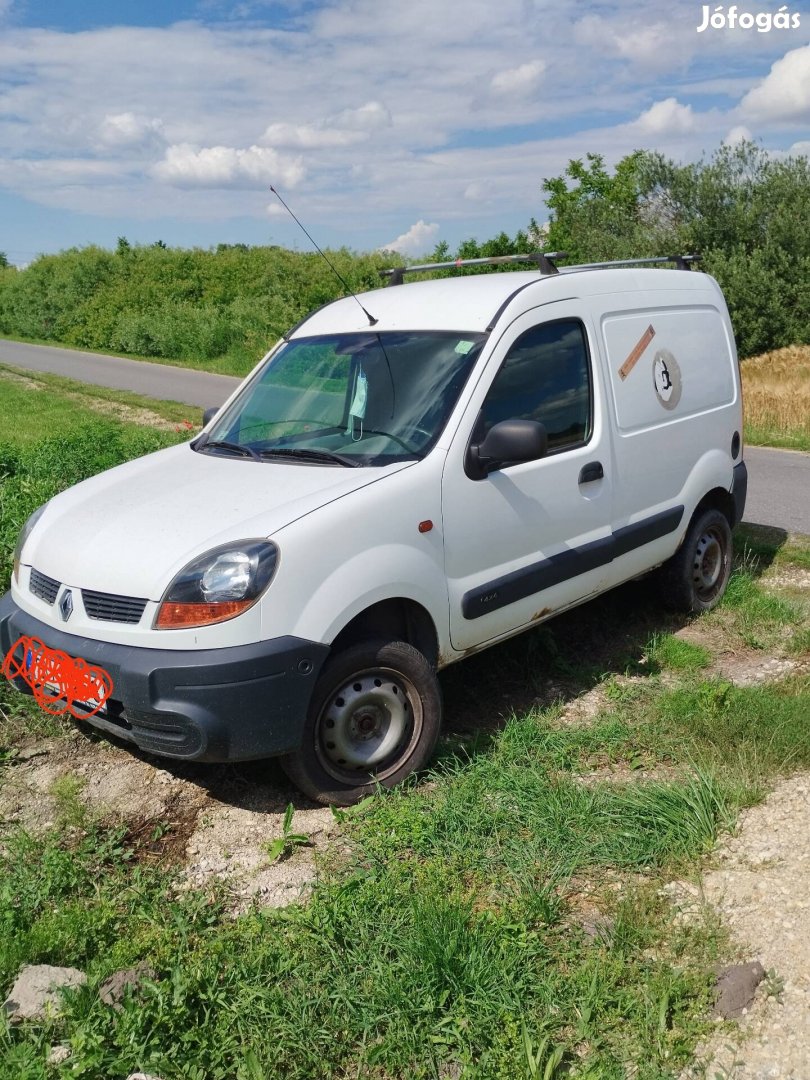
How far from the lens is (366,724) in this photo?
4.05m

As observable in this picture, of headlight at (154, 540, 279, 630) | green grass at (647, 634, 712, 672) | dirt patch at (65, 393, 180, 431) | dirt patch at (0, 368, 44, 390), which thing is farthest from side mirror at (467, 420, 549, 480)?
dirt patch at (0, 368, 44, 390)

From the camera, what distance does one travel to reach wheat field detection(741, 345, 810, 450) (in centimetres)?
1399

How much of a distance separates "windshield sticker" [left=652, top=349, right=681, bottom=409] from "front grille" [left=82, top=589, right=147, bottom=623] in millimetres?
3203

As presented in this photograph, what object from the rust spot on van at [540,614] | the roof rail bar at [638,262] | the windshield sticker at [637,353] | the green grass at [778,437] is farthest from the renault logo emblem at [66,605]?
the green grass at [778,437]

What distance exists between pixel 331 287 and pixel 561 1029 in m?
30.5

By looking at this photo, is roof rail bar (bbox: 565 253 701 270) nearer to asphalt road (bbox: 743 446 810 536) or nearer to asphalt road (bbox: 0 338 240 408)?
asphalt road (bbox: 743 446 810 536)

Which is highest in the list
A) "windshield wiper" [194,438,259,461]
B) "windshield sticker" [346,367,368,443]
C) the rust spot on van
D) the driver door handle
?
"windshield sticker" [346,367,368,443]

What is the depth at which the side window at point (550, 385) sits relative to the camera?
4547 millimetres

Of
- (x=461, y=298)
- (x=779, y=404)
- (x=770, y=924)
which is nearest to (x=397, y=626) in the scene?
(x=461, y=298)

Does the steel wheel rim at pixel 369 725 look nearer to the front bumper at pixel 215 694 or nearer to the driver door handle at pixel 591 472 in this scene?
the front bumper at pixel 215 694

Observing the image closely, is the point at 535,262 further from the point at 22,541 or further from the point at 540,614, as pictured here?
the point at 22,541

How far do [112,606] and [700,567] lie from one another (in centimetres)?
386

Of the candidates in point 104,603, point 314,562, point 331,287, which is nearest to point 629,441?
point 314,562

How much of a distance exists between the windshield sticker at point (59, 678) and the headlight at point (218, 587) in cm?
36
